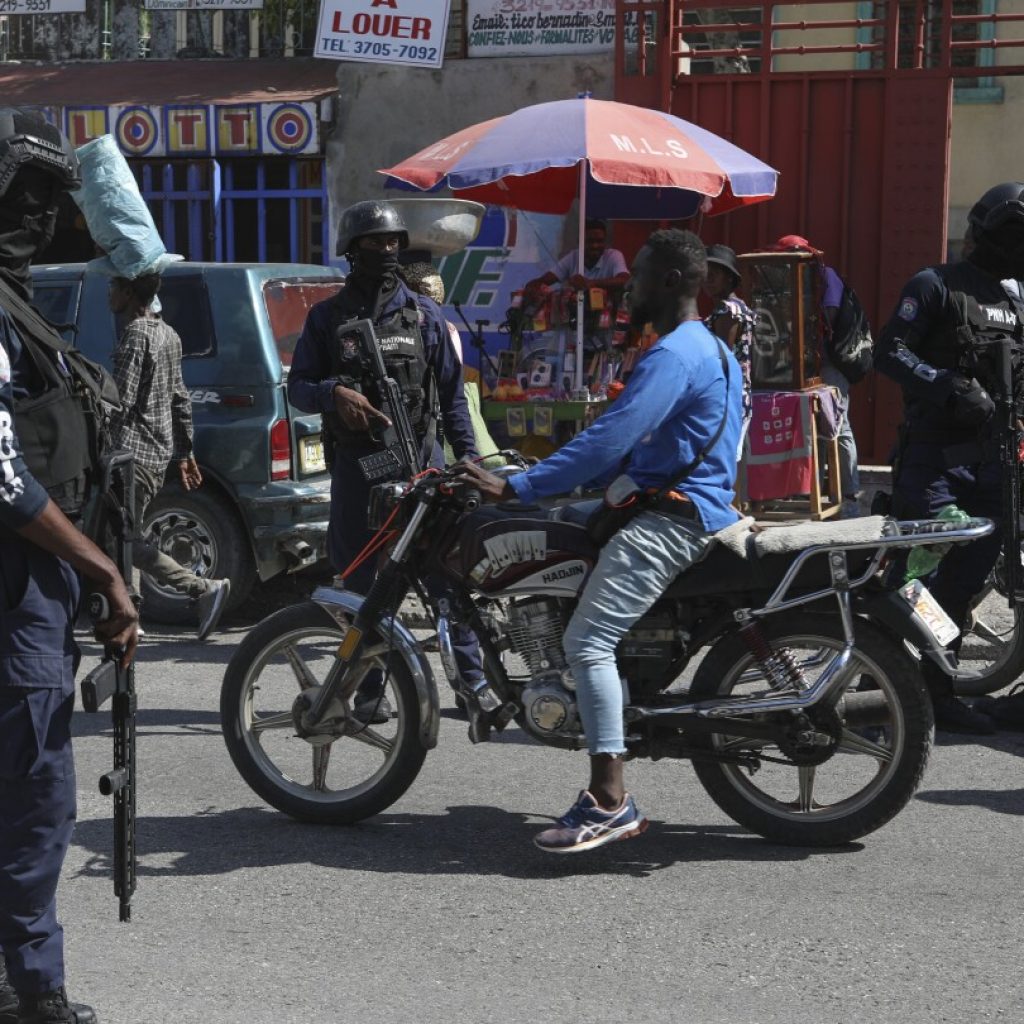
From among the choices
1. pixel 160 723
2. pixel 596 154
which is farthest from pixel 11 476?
pixel 596 154

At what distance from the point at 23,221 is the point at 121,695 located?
106 cm

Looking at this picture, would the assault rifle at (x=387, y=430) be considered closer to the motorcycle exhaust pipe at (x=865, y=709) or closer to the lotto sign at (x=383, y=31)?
the motorcycle exhaust pipe at (x=865, y=709)

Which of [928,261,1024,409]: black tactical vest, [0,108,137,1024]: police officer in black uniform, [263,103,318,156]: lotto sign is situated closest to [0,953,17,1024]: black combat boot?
[0,108,137,1024]: police officer in black uniform

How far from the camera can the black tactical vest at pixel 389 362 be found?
591 cm

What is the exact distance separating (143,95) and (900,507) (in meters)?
9.43

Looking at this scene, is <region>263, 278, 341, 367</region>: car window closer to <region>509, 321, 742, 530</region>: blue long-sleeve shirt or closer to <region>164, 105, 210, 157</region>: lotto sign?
<region>509, 321, 742, 530</region>: blue long-sleeve shirt

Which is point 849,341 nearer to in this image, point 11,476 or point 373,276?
point 373,276

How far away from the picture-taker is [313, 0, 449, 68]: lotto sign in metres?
12.9

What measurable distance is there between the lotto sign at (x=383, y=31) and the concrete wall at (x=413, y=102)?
229 millimetres

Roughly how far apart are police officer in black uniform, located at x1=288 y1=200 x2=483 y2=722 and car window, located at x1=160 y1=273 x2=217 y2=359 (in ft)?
7.62

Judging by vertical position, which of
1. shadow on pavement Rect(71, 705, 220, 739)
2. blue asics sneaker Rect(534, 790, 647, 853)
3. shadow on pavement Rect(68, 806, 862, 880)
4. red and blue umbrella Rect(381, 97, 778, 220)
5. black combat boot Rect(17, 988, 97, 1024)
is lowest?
shadow on pavement Rect(71, 705, 220, 739)

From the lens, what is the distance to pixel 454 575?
4.94m

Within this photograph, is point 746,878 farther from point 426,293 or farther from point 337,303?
point 426,293

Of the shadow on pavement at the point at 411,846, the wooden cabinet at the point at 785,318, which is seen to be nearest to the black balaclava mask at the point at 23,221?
the shadow on pavement at the point at 411,846
